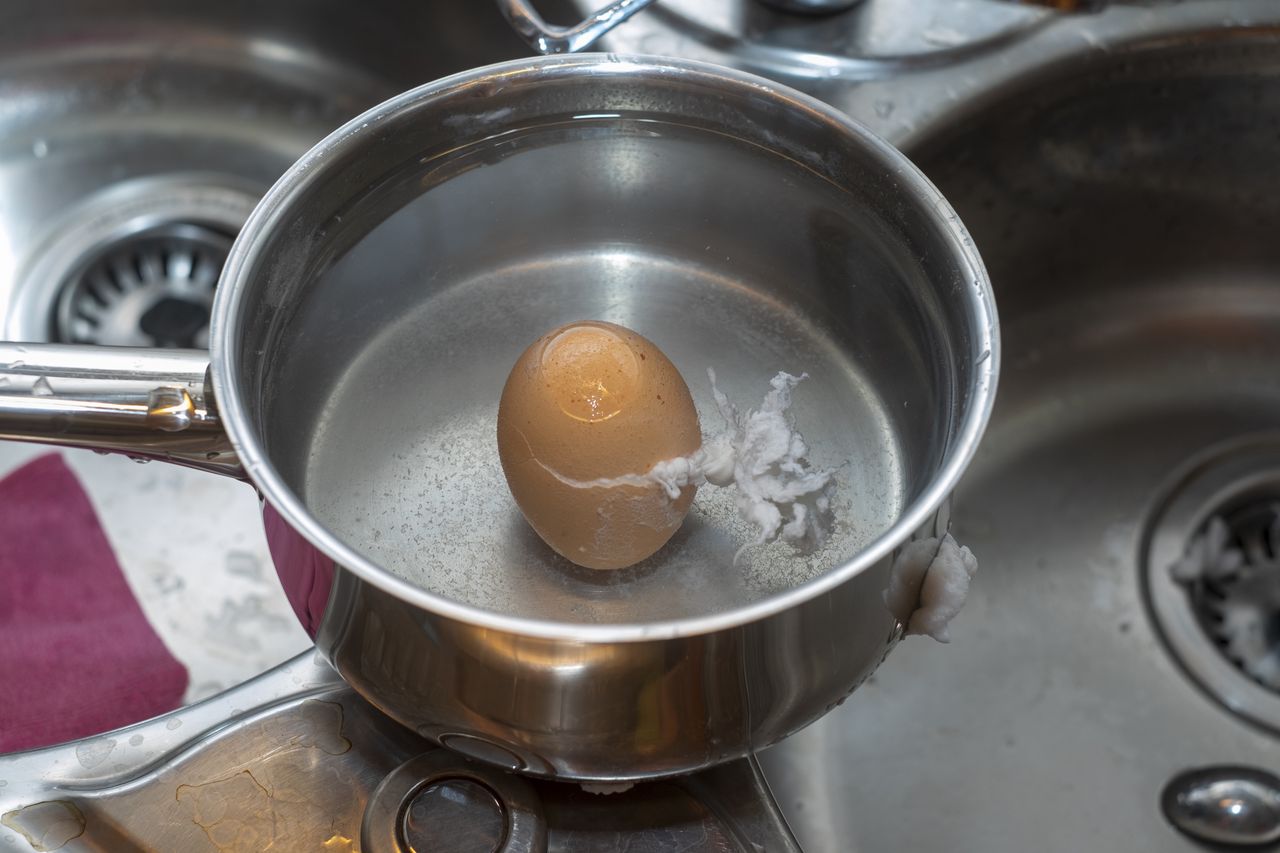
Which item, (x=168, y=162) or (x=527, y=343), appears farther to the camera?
(x=168, y=162)

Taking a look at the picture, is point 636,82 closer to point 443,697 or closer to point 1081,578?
point 443,697

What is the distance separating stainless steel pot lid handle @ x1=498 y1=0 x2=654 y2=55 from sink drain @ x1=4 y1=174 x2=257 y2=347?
386 millimetres

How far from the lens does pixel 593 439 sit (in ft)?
1.82

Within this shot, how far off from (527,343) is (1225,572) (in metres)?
0.54

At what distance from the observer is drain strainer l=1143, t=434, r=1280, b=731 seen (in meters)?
0.83

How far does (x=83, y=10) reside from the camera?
3.43 feet

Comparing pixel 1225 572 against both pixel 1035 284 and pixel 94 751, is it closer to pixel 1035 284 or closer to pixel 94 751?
pixel 1035 284

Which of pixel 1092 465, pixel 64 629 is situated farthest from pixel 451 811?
pixel 1092 465

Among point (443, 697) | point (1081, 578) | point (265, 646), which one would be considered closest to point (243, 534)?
point (265, 646)

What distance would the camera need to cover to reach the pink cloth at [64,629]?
783 millimetres

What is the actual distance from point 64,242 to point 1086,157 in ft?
2.71

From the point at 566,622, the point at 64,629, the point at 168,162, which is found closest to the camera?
the point at 566,622

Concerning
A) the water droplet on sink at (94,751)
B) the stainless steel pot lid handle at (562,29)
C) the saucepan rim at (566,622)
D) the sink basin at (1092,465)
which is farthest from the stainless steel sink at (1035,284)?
the water droplet on sink at (94,751)

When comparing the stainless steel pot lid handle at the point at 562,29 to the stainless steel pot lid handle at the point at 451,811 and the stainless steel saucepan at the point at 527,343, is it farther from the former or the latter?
the stainless steel pot lid handle at the point at 451,811
